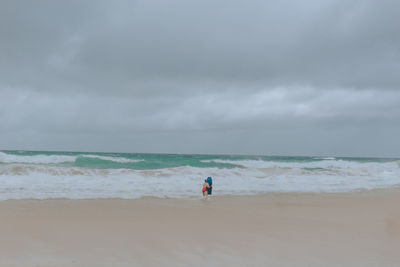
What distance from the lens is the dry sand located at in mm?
4539

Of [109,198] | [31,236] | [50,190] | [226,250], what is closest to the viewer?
[226,250]

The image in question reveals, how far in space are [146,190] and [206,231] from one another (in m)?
6.01

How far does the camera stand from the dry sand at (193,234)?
14.9ft

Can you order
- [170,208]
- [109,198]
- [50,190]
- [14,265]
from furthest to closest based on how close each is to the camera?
[50,190] → [109,198] → [170,208] → [14,265]

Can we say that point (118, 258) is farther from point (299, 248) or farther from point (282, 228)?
point (282, 228)

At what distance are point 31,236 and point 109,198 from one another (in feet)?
14.0

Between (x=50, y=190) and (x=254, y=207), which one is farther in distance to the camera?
(x=50, y=190)

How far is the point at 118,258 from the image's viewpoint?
4.46m

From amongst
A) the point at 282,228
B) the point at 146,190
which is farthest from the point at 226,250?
the point at 146,190

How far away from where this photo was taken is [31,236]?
5.43m

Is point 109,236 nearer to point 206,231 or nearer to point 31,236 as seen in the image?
point 31,236

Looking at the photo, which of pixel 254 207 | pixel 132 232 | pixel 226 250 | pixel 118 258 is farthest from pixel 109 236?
pixel 254 207

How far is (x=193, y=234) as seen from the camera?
19.1ft

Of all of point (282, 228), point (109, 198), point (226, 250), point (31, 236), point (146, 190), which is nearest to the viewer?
point (226, 250)
